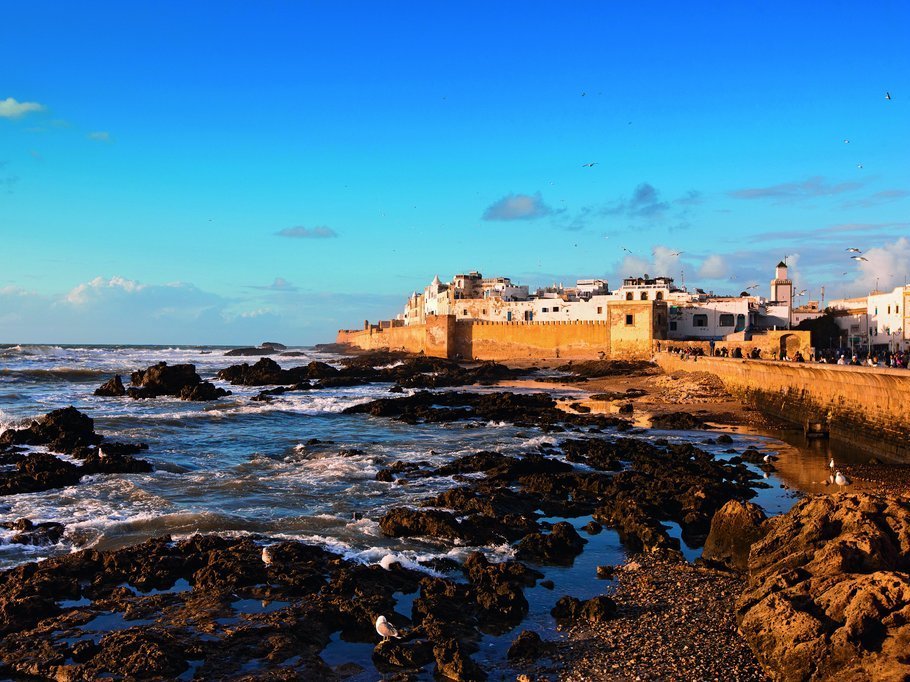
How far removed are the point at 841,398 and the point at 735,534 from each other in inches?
437

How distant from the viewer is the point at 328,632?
24.4 feet

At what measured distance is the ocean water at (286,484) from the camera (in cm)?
1011

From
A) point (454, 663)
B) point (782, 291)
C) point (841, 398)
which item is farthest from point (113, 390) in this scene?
point (782, 291)

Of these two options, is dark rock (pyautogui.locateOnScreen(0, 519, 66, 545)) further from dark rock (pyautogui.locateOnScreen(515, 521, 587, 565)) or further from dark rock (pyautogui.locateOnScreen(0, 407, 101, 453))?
dark rock (pyautogui.locateOnScreen(0, 407, 101, 453))

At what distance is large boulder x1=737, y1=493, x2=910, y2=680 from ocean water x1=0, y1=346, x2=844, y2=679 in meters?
2.09

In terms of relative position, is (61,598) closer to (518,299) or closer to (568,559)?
(568,559)

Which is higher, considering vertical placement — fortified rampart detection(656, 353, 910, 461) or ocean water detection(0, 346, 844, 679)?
fortified rampart detection(656, 353, 910, 461)

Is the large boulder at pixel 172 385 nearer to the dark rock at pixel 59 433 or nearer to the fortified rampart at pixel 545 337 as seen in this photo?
the dark rock at pixel 59 433

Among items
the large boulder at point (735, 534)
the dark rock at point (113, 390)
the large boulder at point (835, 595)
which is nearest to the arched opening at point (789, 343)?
the large boulder at point (735, 534)

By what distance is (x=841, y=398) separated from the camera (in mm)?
18562

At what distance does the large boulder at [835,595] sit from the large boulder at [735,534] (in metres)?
1.01

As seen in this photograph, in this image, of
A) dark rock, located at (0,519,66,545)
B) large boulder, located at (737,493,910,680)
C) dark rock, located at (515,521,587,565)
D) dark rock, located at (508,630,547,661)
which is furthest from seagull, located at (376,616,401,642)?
dark rock, located at (0,519,66,545)

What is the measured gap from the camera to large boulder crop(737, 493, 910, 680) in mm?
5832

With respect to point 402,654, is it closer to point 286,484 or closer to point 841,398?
point 286,484
